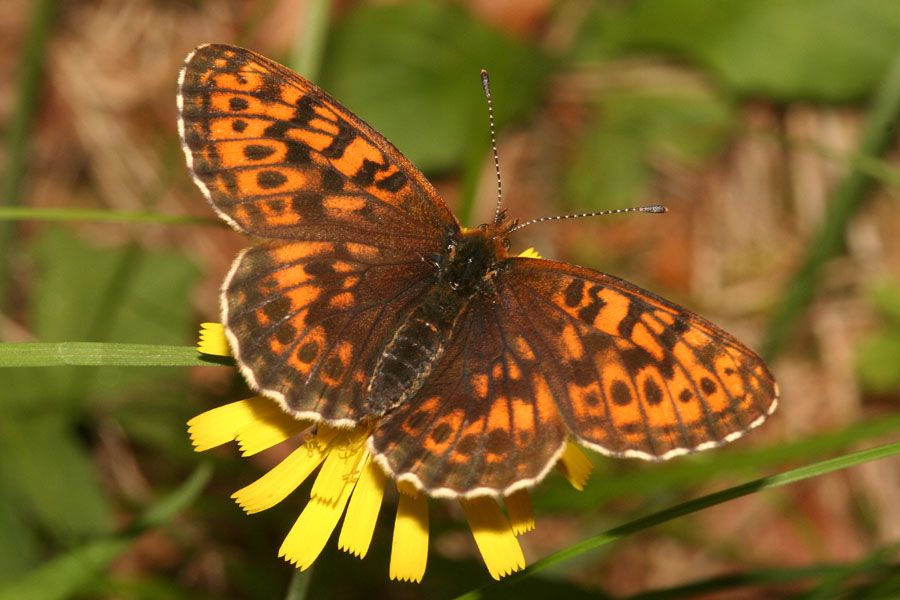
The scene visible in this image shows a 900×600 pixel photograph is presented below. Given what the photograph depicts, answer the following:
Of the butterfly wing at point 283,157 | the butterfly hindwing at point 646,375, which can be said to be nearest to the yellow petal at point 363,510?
the butterfly hindwing at point 646,375

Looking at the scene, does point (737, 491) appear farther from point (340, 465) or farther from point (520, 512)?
point (340, 465)

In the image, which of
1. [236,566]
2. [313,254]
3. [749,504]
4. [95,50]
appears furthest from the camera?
[95,50]

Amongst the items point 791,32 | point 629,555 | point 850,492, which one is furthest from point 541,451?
point 791,32

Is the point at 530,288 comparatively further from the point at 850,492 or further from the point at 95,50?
the point at 95,50

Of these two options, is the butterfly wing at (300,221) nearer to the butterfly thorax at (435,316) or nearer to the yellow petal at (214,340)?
the butterfly thorax at (435,316)

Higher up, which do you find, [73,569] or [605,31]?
[605,31]

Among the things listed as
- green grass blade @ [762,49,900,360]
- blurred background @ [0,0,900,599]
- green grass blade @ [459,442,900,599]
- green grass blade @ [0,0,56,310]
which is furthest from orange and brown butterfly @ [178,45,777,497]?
green grass blade @ [0,0,56,310]

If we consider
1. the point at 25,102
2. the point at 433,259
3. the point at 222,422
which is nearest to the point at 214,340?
the point at 222,422

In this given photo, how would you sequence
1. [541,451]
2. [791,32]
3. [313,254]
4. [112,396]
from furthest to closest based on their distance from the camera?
[791,32]
[112,396]
[313,254]
[541,451]
